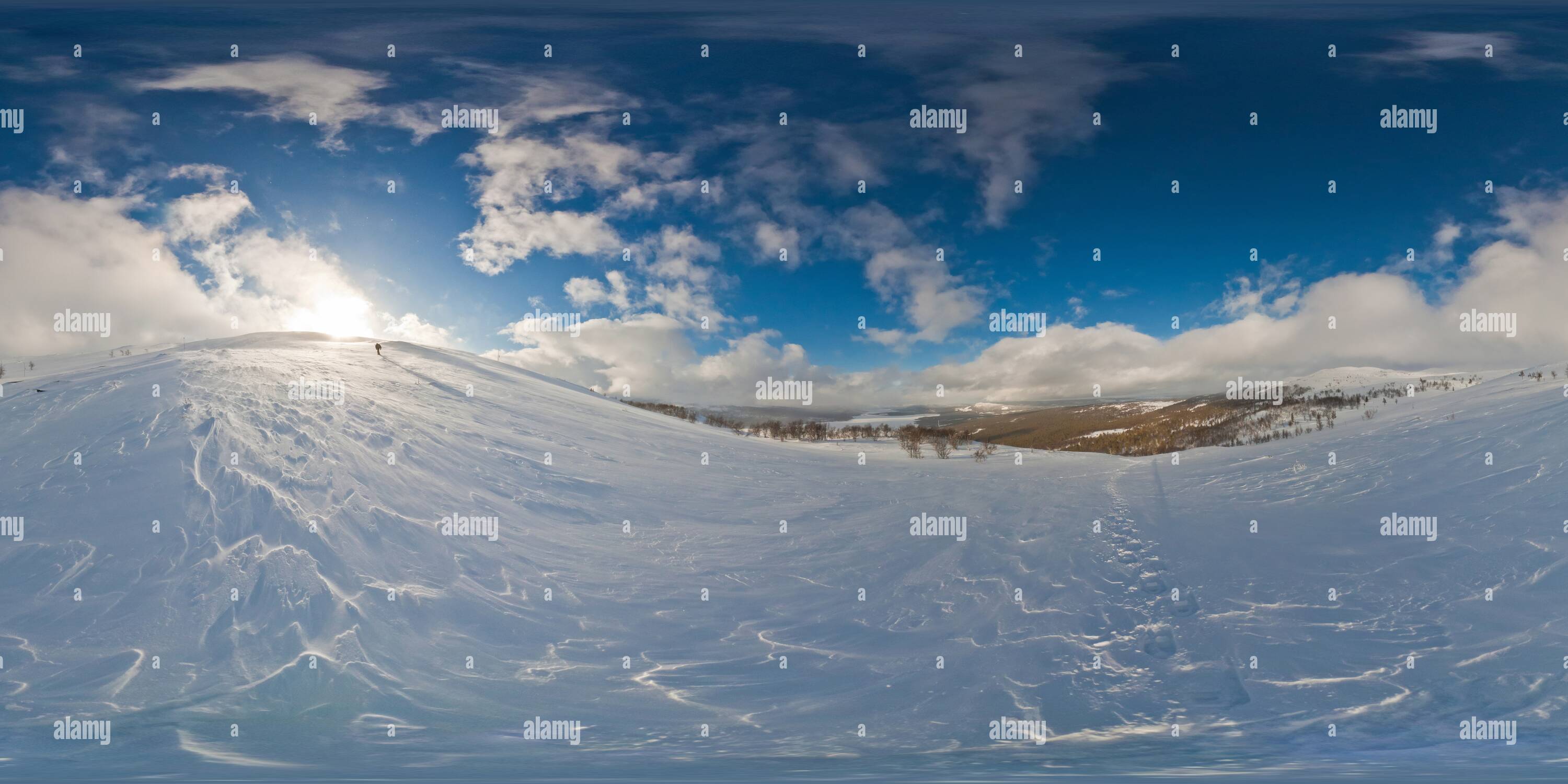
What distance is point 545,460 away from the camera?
15547 millimetres

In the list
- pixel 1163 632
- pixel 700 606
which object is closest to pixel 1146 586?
pixel 1163 632

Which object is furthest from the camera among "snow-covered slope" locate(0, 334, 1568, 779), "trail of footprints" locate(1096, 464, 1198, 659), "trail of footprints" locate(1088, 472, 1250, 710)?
"trail of footprints" locate(1096, 464, 1198, 659)

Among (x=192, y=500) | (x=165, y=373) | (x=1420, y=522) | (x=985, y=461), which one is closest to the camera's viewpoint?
(x=192, y=500)

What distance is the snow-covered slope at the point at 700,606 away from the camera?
707 cm

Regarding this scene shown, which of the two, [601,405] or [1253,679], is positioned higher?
[601,405]

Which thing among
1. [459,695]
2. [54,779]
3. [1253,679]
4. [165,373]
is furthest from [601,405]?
[1253,679]

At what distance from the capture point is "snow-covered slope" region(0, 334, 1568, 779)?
23.2 ft

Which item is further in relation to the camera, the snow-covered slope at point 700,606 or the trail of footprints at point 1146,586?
the trail of footprints at point 1146,586

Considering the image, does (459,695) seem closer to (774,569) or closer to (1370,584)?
(774,569)

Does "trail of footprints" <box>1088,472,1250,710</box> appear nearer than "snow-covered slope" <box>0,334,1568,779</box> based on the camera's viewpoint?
No

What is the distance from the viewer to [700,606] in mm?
10297

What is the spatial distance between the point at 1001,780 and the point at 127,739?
26.8 ft

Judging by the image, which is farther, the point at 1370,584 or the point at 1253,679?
the point at 1370,584

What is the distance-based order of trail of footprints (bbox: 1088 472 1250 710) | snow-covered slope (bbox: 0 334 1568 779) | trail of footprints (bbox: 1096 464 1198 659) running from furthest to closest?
trail of footprints (bbox: 1096 464 1198 659)
trail of footprints (bbox: 1088 472 1250 710)
snow-covered slope (bbox: 0 334 1568 779)
